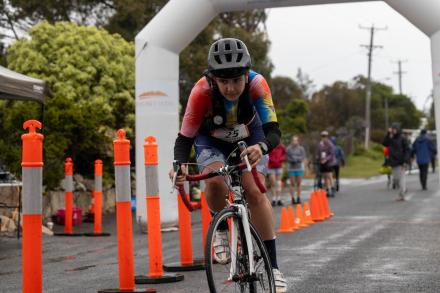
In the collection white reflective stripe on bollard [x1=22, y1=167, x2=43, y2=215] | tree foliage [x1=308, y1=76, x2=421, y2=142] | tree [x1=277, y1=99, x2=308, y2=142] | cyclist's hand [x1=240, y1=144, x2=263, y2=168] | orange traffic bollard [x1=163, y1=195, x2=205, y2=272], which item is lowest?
orange traffic bollard [x1=163, y1=195, x2=205, y2=272]

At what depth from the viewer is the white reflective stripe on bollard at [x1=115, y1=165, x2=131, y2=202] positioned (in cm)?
684

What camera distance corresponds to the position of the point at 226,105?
19.1 feet

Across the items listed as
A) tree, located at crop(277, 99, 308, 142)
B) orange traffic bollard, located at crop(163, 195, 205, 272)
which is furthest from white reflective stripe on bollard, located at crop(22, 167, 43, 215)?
tree, located at crop(277, 99, 308, 142)

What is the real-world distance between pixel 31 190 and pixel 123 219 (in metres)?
1.35

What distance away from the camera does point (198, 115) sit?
5.80 meters

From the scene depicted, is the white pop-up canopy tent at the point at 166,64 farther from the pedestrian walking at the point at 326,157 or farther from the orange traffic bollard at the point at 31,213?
the orange traffic bollard at the point at 31,213

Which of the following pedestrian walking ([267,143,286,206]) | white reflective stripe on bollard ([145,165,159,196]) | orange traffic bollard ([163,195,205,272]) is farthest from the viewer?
pedestrian walking ([267,143,286,206])

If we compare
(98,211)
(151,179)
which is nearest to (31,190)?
(151,179)

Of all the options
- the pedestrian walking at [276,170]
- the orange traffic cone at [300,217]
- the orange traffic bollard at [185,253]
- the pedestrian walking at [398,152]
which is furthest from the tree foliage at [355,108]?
the orange traffic bollard at [185,253]

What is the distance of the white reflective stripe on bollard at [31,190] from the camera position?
5.46 m

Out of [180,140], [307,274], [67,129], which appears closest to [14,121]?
[67,129]

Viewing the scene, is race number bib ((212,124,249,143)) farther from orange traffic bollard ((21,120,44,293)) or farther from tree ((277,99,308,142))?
tree ((277,99,308,142))

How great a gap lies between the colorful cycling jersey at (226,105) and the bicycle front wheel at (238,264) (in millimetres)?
814

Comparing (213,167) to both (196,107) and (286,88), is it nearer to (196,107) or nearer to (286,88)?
(196,107)
